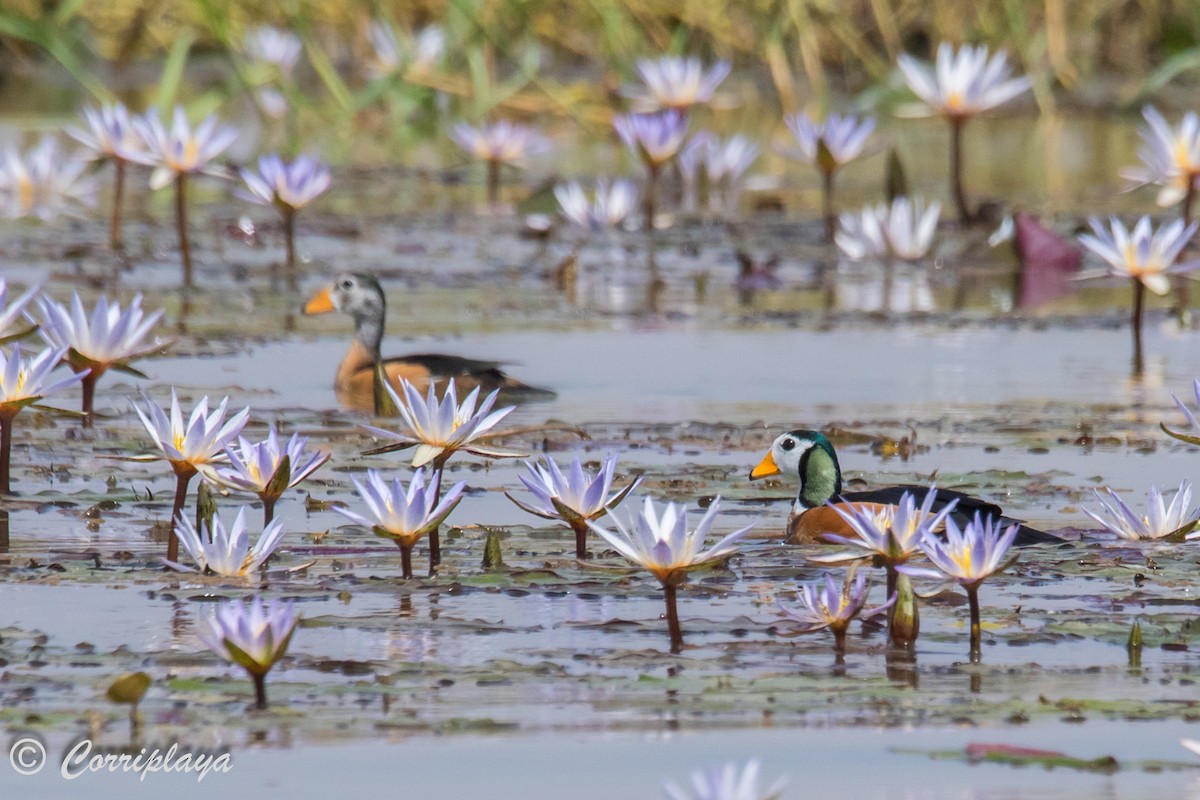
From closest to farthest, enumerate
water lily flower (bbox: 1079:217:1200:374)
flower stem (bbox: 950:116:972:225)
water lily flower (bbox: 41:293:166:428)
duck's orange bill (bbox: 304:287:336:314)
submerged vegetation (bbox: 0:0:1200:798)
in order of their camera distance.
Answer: submerged vegetation (bbox: 0:0:1200:798) → water lily flower (bbox: 41:293:166:428) → water lily flower (bbox: 1079:217:1200:374) → duck's orange bill (bbox: 304:287:336:314) → flower stem (bbox: 950:116:972:225)

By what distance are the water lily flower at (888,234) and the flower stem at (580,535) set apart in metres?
6.36

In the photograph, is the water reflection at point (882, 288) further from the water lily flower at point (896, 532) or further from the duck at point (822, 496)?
the water lily flower at point (896, 532)

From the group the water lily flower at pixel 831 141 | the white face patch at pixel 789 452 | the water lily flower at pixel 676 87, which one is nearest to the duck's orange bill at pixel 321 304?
the water lily flower at pixel 831 141

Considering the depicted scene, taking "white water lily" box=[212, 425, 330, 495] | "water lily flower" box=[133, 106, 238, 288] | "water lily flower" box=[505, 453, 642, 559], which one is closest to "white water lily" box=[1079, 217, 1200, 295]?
"water lily flower" box=[505, 453, 642, 559]

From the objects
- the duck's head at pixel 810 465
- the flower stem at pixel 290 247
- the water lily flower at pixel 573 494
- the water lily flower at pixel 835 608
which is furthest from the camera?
the flower stem at pixel 290 247

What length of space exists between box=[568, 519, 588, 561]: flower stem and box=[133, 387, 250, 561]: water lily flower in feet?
2.26

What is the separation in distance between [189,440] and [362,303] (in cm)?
352

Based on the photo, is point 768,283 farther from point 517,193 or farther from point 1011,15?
point 1011,15

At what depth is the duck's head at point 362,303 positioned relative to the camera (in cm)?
802

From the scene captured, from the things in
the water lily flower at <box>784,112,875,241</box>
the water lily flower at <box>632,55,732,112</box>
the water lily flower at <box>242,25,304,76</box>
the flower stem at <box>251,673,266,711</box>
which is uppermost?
the water lily flower at <box>242,25,304,76</box>

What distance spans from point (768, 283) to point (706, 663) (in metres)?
6.74

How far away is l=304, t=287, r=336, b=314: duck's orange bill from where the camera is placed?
27.5ft

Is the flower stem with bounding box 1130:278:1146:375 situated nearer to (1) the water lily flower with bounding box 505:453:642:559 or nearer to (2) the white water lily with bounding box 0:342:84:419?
(1) the water lily flower with bounding box 505:453:642:559

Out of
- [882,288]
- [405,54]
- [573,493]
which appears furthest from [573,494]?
[405,54]
